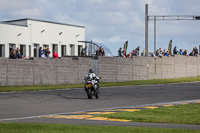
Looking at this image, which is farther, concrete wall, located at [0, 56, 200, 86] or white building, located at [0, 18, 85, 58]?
white building, located at [0, 18, 85, 58]

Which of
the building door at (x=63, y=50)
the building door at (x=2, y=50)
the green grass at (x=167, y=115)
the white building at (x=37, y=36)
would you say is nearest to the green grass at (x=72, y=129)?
the green grass at (x=167, y=115)

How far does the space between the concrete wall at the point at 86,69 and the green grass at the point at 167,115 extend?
1742 cm

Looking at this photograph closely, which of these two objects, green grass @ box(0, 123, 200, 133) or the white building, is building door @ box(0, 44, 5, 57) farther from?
green grass @ box(0, 123, 200, 133)

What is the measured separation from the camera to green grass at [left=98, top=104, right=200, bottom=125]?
42.2ft

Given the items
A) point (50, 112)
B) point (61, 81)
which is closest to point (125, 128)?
point (50, 112)

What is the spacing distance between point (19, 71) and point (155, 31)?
23.9 meters

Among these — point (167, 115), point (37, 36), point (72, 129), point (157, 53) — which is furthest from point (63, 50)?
point (72, 129)

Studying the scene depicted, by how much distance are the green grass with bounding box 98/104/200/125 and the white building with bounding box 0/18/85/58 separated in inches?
1454

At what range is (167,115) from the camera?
1432 centimetres

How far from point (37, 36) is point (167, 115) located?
138 feet

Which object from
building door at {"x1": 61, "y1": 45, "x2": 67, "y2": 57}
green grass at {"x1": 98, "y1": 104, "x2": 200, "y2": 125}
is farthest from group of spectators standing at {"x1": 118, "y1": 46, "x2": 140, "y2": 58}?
green grass at {"x1": 98, "y1": 104, "x2": 200, "y2": 125}

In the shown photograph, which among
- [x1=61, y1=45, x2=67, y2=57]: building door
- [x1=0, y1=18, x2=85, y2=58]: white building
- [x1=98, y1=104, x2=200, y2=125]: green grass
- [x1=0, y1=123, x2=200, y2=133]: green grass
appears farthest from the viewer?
[x1=61, y1=45, x2=67, y2=57]: building door

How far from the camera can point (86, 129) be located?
10391 millimetres

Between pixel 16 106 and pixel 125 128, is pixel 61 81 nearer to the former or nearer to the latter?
pixel 16 106
